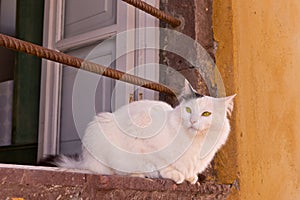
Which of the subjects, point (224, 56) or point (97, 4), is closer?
point (224, 56)

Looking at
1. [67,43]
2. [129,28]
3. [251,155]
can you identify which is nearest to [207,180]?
[251,155]

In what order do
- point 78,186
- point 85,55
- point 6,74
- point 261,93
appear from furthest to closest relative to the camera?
point 6,74 → point 85,55 → point 261,93 → point 78,186

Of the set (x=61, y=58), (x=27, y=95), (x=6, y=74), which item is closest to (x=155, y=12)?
(x=61, y=58)

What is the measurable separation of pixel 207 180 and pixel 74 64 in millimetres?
792

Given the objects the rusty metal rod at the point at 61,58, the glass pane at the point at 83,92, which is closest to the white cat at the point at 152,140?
the rusty metal rod at the point at 61,58

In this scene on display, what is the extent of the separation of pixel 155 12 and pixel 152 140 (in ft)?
1.67

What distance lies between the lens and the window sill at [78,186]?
1160 millimetres

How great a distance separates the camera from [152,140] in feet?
5.40

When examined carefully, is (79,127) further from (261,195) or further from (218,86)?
(261,195)

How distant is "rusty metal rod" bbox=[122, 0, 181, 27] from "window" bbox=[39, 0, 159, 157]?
0.11 metres

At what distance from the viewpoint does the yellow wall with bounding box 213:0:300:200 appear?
2037 millimetres

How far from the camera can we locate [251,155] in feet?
6.81

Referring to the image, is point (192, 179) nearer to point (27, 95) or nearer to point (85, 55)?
point (85, 55)

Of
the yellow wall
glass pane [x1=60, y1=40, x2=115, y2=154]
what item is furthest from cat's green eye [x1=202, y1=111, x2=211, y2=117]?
glass pane [x1=60, y1=40, x2=115, y2=154]
